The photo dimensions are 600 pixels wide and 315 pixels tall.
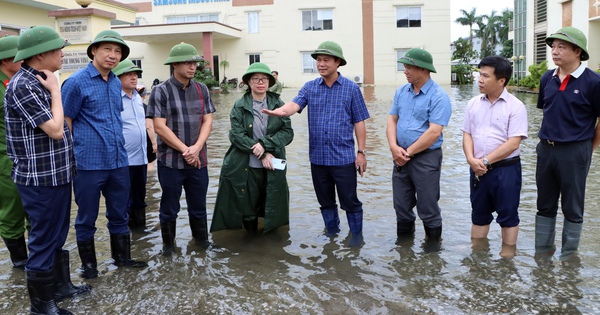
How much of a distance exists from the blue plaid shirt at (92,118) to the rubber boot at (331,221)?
2221mm

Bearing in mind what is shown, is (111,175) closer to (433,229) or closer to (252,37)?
(433,229)

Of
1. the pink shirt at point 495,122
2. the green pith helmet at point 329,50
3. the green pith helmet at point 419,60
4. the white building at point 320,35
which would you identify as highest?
the white building at point 320,35

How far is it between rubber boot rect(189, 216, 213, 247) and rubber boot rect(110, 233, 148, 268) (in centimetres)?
73

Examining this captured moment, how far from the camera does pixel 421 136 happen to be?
5039mm

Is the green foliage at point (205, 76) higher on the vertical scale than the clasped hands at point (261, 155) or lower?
higher

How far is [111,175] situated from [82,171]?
230 millimetres

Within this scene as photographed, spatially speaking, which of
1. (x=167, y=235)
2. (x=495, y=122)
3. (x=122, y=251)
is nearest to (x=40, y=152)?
(x=122, y=251)

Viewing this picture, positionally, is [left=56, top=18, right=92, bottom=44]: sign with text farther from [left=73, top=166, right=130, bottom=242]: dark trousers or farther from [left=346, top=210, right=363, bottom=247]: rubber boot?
[left=346, top=210, right=363, bottom=247]: rubber boot

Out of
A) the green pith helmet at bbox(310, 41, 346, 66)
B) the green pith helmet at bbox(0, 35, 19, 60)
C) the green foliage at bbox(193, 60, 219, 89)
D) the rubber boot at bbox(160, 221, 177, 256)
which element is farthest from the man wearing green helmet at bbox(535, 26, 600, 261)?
the green foliage at bbox(193, 60, 219, 89)

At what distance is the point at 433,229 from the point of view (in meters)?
5.31

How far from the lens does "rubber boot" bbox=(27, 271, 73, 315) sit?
12.7 ft

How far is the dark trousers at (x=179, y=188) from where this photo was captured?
5207mm

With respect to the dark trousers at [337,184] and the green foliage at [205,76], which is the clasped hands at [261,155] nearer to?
the dark trousers at [337,184]

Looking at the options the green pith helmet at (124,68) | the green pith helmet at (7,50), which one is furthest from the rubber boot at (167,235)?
the green pith helmet at (7,50)
